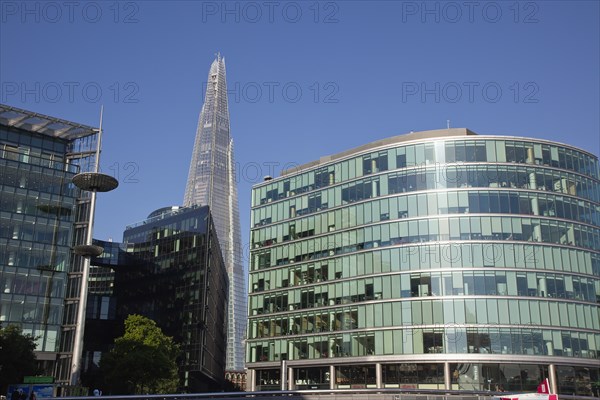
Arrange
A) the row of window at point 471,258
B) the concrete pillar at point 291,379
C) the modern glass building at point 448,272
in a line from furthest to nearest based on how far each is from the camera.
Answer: the concrete pillar at point 291,379 < the row of window at point 471,258 < the modern glass building at point 448,272

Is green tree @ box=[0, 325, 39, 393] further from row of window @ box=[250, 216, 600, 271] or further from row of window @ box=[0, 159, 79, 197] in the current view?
row of window @ box=[250, 216, 600, 271]

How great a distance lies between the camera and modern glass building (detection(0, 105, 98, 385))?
245ft

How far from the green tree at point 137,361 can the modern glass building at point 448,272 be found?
75.8 ft

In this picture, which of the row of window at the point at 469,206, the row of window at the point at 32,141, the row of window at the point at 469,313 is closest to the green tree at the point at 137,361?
the row of window at the point at 469,313

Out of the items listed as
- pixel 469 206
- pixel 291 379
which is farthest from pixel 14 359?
pixel 469 206

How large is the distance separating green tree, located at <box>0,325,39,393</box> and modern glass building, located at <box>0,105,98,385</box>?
1429 centimetres

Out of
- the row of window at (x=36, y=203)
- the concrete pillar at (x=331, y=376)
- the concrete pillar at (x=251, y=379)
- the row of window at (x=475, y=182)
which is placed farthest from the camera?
the concrete pillar at (x=251, y=379)

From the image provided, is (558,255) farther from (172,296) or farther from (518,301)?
(172,296)

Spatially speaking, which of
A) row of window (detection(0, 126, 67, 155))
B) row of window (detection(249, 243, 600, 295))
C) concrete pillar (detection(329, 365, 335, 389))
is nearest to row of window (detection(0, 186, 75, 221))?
row of window (detection(0, 126, 67, 155))

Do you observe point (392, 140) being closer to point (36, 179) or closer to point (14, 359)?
point (36, 179)

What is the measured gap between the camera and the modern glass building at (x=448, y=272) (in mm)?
76750

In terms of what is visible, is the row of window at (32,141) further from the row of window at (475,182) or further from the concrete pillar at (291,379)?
the concrete pillar at (291,379)

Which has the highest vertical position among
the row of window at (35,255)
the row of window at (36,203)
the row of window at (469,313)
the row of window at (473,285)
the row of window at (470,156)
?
the row of window at (470,156)

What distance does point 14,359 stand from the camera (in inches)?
2274
